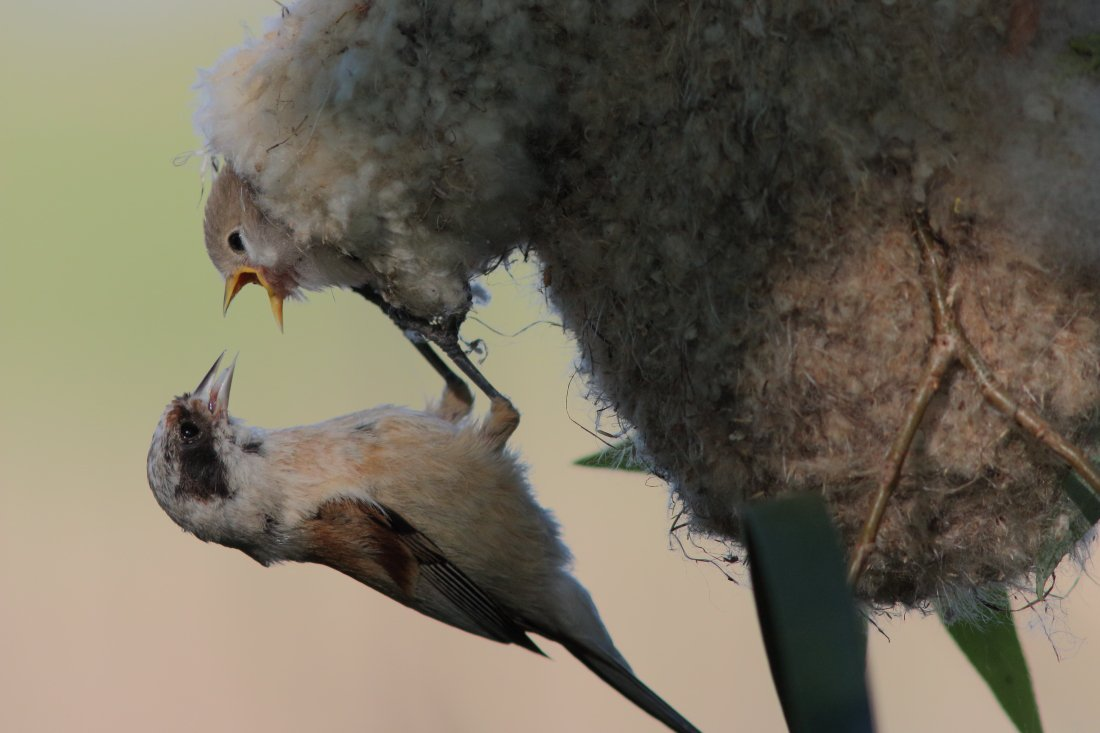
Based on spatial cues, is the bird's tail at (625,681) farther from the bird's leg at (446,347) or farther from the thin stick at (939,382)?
the thin stick at (939,382)

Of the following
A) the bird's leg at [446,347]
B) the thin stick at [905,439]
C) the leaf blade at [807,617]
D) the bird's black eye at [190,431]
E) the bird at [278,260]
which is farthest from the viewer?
the bird's black eye at [190,431]

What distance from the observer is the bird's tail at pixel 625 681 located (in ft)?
6.67

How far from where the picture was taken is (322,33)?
1.47 metres

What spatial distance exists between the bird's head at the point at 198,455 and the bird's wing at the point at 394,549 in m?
0.19

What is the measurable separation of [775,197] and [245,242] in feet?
2.34

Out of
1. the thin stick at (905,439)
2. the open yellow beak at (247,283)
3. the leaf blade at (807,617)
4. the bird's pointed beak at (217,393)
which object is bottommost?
the leaf blade at (807,617)

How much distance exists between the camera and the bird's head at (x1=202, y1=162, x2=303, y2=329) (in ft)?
5.21

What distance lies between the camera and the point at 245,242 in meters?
1.61

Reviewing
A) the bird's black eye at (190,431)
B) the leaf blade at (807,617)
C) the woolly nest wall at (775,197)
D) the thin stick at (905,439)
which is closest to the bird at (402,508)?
the bird's black eye at (190,431)

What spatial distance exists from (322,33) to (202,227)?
1.14 ft

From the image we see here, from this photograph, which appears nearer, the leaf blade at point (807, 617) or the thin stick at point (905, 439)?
the leaf blade at point (807, 617)

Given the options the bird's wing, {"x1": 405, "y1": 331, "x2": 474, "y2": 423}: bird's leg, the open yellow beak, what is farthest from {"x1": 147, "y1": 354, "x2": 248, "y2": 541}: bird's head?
the open yellow beak

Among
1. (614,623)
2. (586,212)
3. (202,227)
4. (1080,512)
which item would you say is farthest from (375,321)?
(1080,512)

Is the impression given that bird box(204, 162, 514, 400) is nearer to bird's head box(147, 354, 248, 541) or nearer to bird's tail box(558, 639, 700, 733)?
bird's head box(147, 354, 248, 541)
